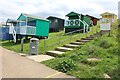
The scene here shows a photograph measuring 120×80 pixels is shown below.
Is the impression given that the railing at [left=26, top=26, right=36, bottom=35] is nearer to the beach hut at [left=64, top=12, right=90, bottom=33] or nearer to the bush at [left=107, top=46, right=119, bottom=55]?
the beach hut at [left=64, top=12, right=90, bottom=33]

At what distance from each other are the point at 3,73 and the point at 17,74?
2.29 feet

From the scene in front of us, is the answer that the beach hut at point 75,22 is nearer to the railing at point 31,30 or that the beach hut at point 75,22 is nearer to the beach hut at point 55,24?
the railing at point 31,30

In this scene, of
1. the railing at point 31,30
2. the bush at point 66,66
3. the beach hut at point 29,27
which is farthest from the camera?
the railing at point 31,30

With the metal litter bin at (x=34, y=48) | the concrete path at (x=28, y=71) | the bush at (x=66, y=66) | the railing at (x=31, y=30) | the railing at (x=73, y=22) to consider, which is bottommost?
the concrete path at (x=28, y=71)

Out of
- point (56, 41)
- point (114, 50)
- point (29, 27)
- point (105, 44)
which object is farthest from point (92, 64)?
point (29, 27)

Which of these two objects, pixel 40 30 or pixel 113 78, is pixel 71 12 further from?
pixel 113 78

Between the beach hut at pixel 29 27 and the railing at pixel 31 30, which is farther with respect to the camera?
the railing at pixel 31 30

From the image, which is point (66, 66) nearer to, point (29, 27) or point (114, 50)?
point (114, 50)

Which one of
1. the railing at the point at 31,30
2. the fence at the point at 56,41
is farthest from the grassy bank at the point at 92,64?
the railing at the point at 31,30

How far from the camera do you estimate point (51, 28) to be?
41500 millimetres

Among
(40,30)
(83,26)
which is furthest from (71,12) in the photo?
(40,30)

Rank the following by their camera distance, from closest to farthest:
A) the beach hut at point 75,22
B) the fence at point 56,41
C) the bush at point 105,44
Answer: the bush at point 105,44 → the fence at point 56,41 → the beach hut at point 75,22

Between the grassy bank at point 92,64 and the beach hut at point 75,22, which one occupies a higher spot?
the beach hut at point 75,22

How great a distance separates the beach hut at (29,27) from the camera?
2382 cm
